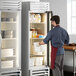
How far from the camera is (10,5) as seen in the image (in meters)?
5.61

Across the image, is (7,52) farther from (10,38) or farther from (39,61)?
(39,61)

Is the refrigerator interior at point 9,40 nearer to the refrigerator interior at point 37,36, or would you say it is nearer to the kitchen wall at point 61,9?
the refrigerator interior at point 37,36

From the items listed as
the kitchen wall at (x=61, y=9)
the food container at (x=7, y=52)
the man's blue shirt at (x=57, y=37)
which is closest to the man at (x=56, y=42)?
the man's blue shirt at (x=57, y=37)

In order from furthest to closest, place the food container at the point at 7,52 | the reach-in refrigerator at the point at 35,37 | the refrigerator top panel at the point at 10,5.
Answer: the reach-in refrigerator at the point at 35,37, the food container at the point at 7,52, the refrigerator top panel at the point at 10,5

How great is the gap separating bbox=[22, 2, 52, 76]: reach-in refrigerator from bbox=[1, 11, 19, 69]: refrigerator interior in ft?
0.74

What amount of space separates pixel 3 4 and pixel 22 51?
4.43 ft

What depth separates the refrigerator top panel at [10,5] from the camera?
5512mm

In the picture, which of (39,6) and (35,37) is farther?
(35,37)

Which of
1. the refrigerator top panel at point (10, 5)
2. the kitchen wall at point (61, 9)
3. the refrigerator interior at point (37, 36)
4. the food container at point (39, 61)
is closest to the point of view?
the refrigerator top panel at point (10, 5)

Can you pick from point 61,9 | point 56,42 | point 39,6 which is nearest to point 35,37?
point 39,6

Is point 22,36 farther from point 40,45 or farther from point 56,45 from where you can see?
point 56,45

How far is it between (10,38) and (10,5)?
817 mm

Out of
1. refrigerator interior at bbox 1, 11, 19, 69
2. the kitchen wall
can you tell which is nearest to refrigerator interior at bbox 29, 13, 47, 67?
refrigerator interior at bbox 1, 11, 19, 69

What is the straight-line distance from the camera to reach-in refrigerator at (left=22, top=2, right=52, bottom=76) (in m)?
5.84
